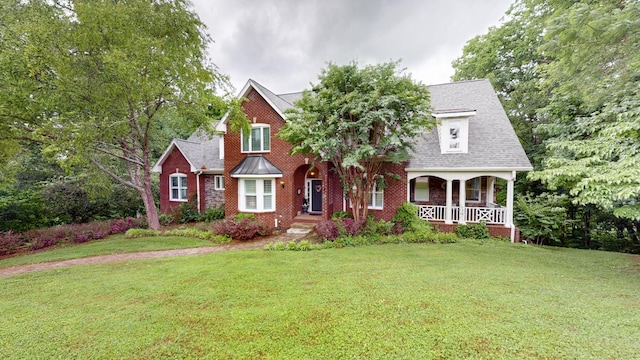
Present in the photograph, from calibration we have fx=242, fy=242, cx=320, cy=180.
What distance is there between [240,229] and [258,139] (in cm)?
489

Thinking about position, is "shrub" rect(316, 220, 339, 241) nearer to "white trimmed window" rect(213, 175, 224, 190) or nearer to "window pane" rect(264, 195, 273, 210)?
"window pane" rect(264, 195, 273, 210)

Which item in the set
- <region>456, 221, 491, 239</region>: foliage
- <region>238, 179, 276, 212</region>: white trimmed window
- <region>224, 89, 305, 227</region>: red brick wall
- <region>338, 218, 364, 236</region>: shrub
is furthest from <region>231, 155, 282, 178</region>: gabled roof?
<region>456, 221, 491, 239</region>: foliage

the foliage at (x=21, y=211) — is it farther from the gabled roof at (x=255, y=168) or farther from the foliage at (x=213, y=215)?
the gabled roof at (x=255, y=168)

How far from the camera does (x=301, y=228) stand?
12070 mm

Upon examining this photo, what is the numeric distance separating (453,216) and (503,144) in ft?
13.1

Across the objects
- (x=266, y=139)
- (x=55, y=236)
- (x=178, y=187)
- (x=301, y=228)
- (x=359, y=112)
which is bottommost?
(x=301, y=228)

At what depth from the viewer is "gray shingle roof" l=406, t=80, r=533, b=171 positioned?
34.7 feet

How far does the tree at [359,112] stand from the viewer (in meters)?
9.02

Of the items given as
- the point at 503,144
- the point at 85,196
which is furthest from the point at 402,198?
the point at 85,196

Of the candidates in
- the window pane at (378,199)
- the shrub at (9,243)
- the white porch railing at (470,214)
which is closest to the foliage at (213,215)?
the shrub at (9,243)

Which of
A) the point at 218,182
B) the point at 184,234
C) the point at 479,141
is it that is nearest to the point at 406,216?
the point at 479,141

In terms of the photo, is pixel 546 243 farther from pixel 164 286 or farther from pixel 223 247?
pixel 164 286

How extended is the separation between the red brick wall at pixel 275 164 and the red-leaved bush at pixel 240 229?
1598 mm

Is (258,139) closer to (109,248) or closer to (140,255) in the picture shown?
(140,255)
